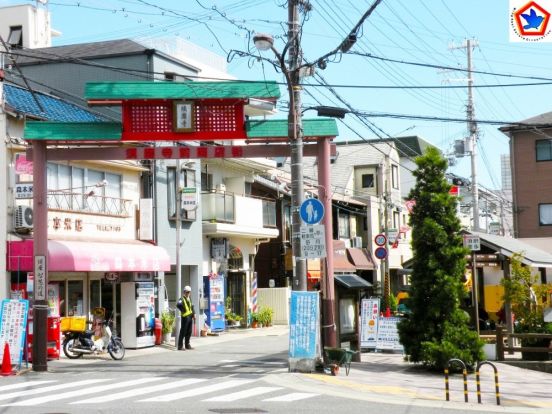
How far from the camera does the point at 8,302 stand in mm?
18672

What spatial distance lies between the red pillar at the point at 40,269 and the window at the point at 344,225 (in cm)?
3260

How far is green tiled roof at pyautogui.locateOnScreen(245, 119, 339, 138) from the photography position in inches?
745

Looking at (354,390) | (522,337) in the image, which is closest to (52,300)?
(354,390)

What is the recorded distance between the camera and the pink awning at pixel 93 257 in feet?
71.9

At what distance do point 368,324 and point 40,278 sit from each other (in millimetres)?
9623

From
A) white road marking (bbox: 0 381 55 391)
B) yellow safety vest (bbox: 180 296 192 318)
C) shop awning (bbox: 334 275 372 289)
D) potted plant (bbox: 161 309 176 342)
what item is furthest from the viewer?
potted plant (bbox: 161 309 176 342)

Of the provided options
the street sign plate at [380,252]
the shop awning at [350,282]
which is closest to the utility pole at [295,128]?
the shop awning at [350,282]

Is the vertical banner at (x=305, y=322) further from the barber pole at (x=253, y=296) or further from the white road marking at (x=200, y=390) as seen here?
the barber pole at (x=253, y=296)

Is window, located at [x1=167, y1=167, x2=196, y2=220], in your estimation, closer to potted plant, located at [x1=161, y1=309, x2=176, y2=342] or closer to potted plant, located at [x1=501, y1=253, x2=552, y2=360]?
potted plant, located at [x1=161, y1=309, x2=176, y2=342]

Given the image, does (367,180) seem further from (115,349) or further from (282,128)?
(282,128)

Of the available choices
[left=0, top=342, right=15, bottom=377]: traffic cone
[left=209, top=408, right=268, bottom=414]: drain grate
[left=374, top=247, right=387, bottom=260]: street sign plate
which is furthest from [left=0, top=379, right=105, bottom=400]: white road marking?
[left=374, top=247, right=387, bottom=260]: street sign plate

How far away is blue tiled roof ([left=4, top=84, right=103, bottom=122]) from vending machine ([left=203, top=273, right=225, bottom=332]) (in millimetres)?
8859

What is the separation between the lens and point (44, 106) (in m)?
25.1

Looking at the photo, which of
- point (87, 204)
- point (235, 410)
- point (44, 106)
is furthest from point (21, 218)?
point (235, 410)
